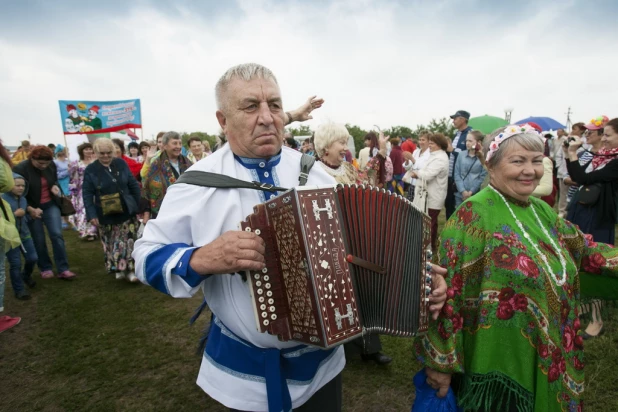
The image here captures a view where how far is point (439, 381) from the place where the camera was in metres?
1.77

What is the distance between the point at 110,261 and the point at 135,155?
4.32m

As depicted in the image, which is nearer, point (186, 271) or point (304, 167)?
point (186, 271)

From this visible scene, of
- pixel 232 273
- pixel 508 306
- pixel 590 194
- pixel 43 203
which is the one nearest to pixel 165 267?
pixel 232 273

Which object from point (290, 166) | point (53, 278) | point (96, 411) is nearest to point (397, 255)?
point (290, 166)

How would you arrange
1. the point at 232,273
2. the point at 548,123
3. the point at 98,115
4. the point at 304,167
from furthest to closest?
the point at 548,123, the point at 98,115, the point at 304,167, the point at 232,273

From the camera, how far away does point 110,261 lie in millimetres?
5680

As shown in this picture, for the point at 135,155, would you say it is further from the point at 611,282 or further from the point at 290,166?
the point at 611,282

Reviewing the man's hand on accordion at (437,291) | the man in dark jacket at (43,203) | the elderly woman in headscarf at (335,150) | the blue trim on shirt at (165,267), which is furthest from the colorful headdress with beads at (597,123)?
the man in dark jacket at (43,203)

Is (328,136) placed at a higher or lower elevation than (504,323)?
higher

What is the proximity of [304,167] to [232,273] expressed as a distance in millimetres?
632

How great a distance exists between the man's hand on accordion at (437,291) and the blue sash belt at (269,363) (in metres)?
0.55

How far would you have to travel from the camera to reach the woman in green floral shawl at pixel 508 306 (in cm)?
172

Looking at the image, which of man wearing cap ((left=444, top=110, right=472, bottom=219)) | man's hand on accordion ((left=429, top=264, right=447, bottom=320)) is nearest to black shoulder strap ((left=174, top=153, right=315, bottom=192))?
man's hand on accordion ((left=429, top=264, right=447, bottom=320))

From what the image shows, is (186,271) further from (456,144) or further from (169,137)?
(456,144)
